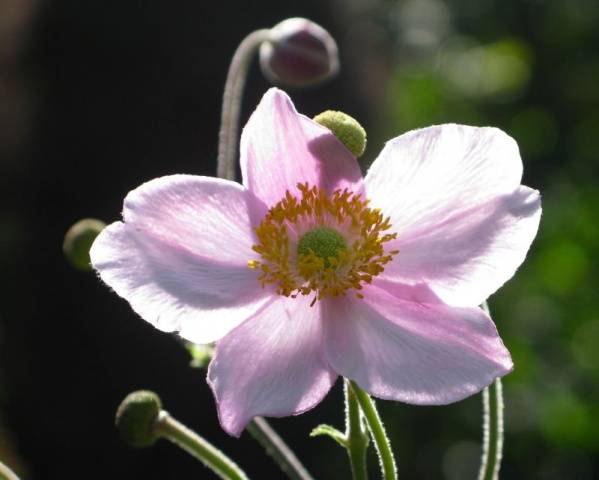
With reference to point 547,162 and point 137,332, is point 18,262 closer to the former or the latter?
point 137,332

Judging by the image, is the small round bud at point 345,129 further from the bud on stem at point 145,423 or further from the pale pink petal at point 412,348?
the bud on stem at point 145,423

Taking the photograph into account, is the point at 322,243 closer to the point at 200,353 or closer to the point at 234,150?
the point at 200,353

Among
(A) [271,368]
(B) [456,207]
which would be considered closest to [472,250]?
(B) [456,207]

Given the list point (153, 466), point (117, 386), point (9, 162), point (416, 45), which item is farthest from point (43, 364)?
point (416, 45)

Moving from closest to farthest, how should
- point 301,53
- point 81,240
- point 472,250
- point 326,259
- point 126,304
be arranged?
point 472,250 → point 326,259 → point 81,240 → point 301,53 → point 126,304

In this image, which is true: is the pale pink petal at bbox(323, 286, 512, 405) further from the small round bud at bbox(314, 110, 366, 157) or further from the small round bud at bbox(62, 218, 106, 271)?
the small round bud at bbox(62, 218, 106, 271)

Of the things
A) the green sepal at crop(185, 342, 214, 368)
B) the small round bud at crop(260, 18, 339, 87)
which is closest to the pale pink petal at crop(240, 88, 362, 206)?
the green sepal at crop(185, 342, 214, 368)
